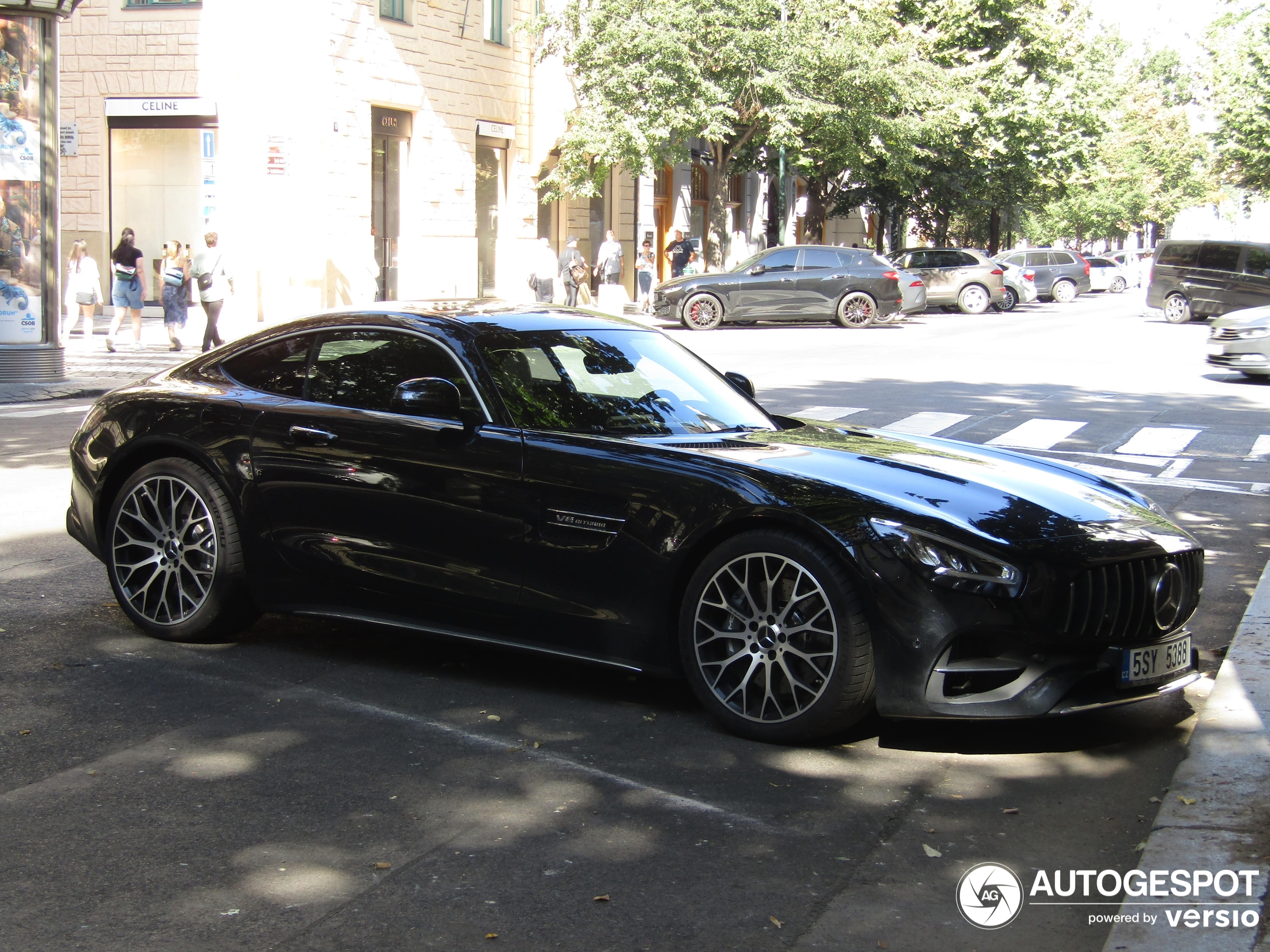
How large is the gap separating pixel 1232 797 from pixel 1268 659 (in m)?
1.53

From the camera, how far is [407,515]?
536 centimetres

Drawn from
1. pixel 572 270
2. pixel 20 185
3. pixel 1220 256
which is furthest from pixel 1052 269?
pixel 20 185

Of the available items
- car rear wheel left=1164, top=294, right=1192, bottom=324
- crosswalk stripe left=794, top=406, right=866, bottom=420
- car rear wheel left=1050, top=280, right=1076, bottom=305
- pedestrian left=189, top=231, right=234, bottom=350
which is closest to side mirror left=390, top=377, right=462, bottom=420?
crosswalk stripe left=794, top=406, right=866, bottom=420

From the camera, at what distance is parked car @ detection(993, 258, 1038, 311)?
41.5 metres

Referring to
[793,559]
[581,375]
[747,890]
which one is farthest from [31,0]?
[747,890]

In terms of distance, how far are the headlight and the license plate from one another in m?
0.48

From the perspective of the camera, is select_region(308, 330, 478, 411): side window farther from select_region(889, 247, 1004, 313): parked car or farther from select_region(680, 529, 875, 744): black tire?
select_region(889, 247, 1004, 313): parked car

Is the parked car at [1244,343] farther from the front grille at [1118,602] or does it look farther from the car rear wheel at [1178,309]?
the front grille at [1118,602]

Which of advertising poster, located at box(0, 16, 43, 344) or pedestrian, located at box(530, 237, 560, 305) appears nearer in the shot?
advertising poster, located at box(0, 16, 43, 344)

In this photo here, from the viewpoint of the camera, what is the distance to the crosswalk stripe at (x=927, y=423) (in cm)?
1360

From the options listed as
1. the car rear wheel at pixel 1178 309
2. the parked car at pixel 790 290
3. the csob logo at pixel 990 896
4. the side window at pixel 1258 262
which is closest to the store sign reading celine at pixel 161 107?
the parked car at pixel 790 290

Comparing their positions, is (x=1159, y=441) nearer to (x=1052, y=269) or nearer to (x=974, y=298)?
(x=974, y=298)

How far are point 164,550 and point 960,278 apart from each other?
118 ft

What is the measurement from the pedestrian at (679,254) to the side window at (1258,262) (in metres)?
12.9
